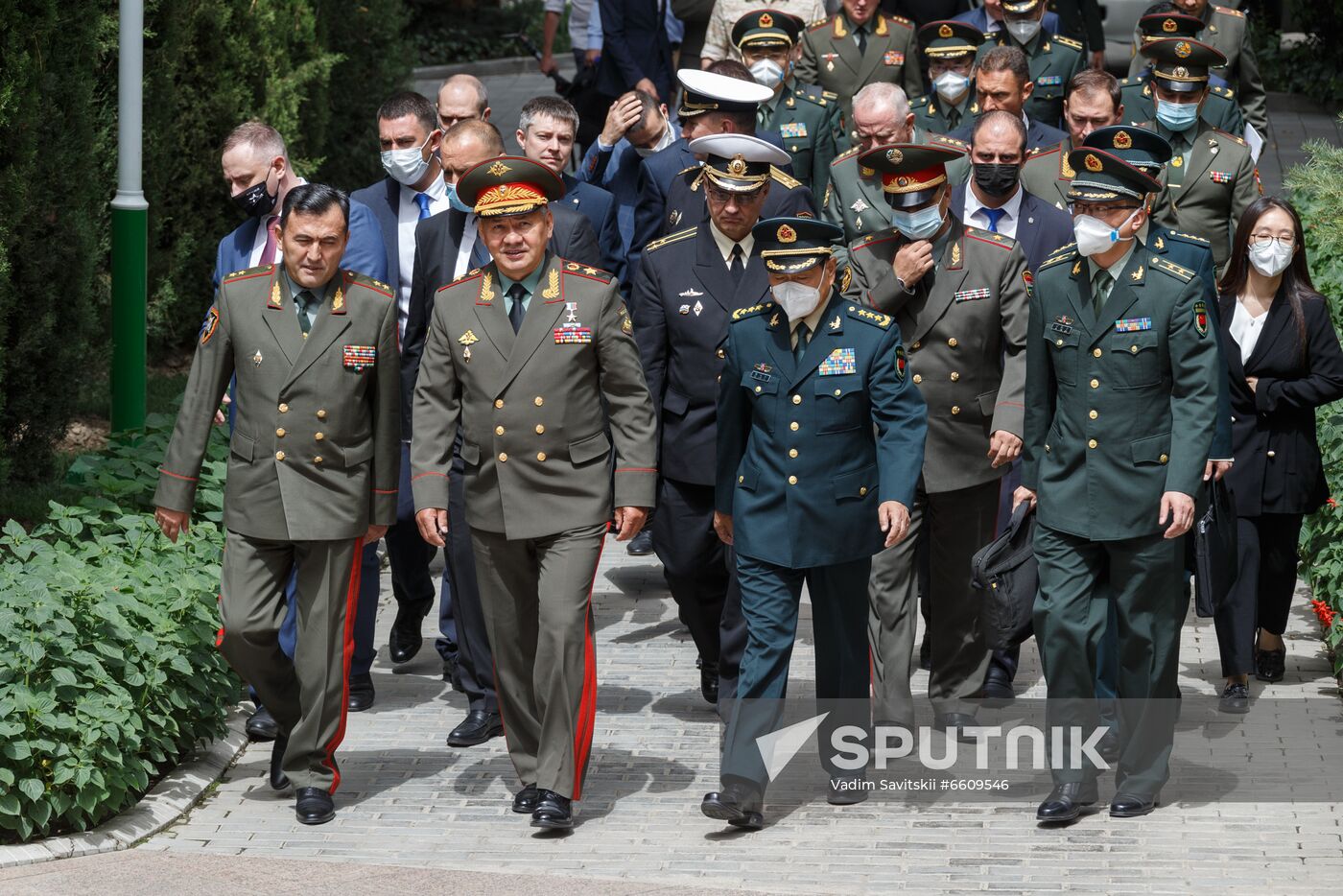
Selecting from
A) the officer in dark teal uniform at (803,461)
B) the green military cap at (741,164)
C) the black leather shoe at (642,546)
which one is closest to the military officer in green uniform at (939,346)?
the green military cap at (741,164)

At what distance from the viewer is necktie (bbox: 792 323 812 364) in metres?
6.76

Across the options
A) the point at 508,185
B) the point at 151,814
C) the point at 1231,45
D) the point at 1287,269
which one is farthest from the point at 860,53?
the point at 151,814

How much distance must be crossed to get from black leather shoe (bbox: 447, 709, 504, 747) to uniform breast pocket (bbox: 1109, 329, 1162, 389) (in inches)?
106

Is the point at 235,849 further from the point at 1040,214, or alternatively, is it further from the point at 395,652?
the point at 1040,214

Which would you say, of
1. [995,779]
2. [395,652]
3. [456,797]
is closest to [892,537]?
[995,779]

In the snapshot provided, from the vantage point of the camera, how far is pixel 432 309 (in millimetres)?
7570

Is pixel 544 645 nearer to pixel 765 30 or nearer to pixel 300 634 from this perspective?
pixel 300 634

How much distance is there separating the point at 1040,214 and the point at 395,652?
3.33 metres

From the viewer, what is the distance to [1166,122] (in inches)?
385

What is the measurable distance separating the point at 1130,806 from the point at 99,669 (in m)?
3.54

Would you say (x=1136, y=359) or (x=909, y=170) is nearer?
(x=1136, y=359)

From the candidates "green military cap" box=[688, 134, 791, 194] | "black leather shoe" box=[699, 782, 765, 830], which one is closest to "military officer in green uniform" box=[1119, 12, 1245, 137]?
"green military cap" box=[688, 134, 791, 194]

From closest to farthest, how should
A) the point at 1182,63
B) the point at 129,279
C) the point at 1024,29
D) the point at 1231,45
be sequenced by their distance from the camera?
the point at 1182,63, the point at 129,279, the point at 1024,29, the point at 1231,45

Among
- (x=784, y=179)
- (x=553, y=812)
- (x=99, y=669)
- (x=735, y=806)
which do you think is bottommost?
(x=553, y=812)
